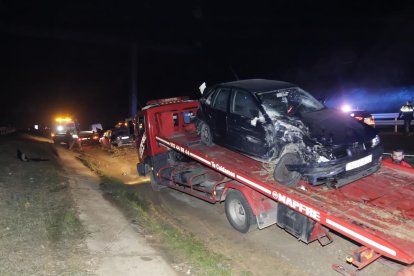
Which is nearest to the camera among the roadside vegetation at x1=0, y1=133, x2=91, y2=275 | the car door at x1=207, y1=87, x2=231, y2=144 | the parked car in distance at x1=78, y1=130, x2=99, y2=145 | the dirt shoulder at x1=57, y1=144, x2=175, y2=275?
the roadside vegetation at x1=0, y1=133, x2=91, y2=275

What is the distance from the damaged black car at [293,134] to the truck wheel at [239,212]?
918 millimetres

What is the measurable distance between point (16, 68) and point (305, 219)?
100657 millimetres

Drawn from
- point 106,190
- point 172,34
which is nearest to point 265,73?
point 172,34

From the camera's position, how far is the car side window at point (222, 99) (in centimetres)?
809

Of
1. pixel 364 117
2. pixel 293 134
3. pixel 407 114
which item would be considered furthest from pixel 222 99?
pixel 407 114

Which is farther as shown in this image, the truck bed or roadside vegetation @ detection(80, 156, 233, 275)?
roadside vegetation @ detection(80, 156, 233, 275)

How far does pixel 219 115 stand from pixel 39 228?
4240 millimetres

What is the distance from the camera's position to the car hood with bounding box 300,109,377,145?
614 centimetres

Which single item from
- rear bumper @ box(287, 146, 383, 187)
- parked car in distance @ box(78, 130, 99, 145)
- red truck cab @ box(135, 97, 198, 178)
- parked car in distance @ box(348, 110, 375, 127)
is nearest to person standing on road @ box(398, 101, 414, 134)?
parked car in distance @ box(348, 110, 375, 127)

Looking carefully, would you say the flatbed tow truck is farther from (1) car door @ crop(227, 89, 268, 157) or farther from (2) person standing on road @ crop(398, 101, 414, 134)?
(2) person standing on road @ crop(398, 101, 414, 134)

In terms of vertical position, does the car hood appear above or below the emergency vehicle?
above

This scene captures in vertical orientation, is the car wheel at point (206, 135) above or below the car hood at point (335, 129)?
below

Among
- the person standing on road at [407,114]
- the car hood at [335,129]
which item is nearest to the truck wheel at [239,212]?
the car hood at [335,129]

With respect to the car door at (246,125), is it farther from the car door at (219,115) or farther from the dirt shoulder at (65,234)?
the dirt shoulder at (65,234)
